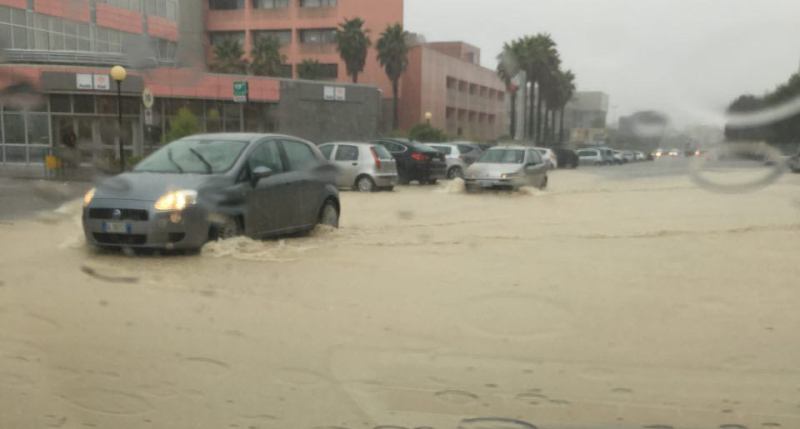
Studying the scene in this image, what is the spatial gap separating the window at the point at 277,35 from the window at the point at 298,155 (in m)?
2.90

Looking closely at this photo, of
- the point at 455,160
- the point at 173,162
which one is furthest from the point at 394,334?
the point at 455,160

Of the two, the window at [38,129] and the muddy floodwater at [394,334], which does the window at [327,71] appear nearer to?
the muddy floodwater at [394,334]

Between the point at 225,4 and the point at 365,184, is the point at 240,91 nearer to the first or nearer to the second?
the point at 225,4

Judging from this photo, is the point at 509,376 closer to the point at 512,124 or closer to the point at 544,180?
the point at 512,124

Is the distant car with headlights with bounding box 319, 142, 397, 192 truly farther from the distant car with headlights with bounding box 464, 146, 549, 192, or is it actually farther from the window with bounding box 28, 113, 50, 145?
the window with bounding box 28, 113, 50, 145

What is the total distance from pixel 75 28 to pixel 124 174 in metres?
2.36

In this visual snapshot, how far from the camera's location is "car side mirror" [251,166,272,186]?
24.7ft

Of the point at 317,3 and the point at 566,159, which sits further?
the point at 566,159

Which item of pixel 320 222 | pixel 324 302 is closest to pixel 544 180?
pixel 320 222

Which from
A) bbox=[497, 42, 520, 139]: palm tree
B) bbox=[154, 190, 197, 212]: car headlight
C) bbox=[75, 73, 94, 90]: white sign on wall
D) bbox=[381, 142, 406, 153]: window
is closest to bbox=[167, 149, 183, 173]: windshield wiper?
bbox=[154, 190, 197, 212]: car headlight

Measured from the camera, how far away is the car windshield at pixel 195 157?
7270mm

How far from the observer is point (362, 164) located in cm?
1464

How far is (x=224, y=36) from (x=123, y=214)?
2660 millimetres

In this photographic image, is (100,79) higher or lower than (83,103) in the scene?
higher
